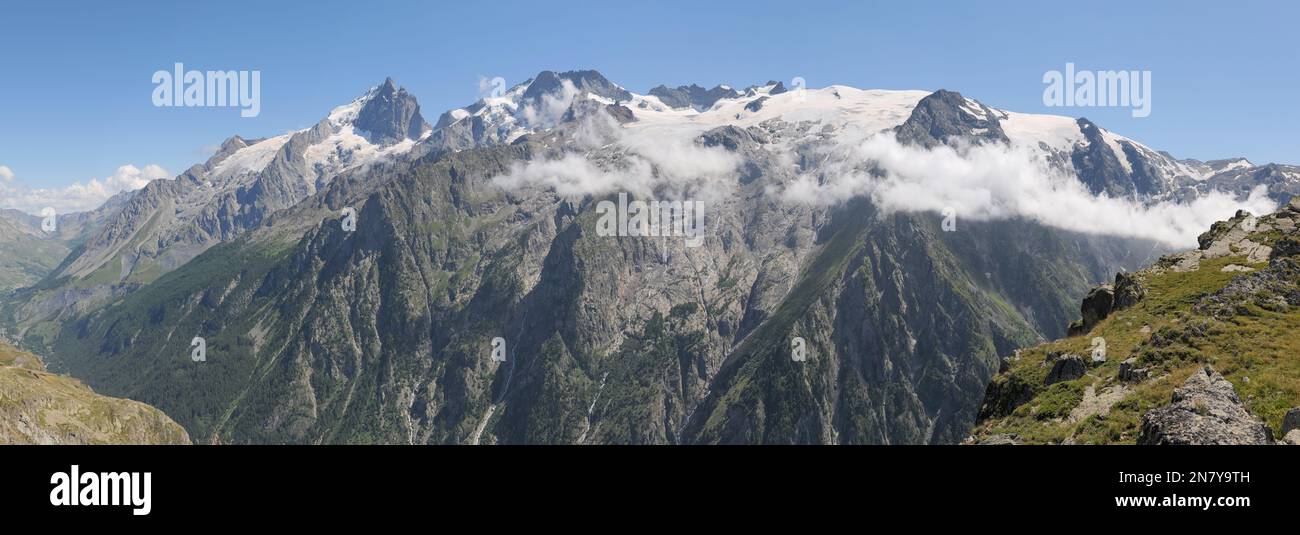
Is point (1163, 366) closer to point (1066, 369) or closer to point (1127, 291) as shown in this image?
point (1066, 369)

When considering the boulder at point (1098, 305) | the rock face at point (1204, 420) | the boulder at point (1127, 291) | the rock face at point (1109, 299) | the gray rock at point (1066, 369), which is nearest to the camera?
the rock face at point (1204, 420)

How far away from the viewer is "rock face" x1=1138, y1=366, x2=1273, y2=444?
34.3 meters

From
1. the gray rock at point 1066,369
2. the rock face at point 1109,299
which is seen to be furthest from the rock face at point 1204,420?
the rock face at point 1109,299

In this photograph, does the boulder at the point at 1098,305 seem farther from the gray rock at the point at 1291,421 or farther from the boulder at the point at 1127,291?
the gray rock at the point at 1291,421

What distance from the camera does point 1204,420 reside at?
35344 millimetres

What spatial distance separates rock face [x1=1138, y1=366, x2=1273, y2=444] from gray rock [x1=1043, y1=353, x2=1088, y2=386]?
20.6 meters

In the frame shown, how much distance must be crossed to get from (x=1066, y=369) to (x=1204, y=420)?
93.7 ft

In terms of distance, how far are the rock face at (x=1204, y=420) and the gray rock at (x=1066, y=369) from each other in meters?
20.6

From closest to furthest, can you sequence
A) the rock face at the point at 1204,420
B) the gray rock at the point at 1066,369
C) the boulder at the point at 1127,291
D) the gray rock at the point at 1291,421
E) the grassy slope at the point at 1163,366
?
the rock face at the point at 1204,420, the gray rock at the point at 1291,421, the grassy slope at the point at 1163,366, the gray rock at the point at 1066,369, the boulder at the point at 1127,291

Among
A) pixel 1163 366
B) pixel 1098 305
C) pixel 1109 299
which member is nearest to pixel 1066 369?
pixel 1163 366

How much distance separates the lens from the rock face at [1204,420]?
1352 inches
